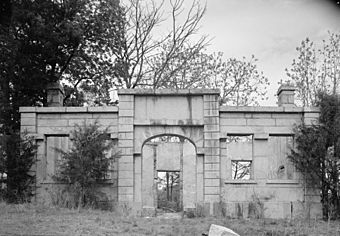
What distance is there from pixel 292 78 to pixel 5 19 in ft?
78.2

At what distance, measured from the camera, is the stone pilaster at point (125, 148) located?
57.0 feet

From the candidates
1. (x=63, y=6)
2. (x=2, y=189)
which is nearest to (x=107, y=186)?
(x=2, y=189)

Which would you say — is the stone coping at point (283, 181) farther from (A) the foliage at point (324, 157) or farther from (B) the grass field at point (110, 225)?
(B) the grass field at point (110, 225)

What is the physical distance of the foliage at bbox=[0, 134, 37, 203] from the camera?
666 inches

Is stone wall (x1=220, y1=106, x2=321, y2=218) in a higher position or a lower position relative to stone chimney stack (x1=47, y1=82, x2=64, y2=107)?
lower

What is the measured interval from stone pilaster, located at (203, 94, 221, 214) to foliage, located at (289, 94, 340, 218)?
8.03ft

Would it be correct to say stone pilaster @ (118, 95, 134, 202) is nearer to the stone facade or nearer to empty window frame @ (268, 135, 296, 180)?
the stone facade

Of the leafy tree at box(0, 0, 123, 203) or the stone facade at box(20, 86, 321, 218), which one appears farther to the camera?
the leafy tree at box(0, 0, 123, 203)

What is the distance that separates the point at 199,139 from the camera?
17688 millimetres

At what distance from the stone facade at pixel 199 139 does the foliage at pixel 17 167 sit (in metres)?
0.45

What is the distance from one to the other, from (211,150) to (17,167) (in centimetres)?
623

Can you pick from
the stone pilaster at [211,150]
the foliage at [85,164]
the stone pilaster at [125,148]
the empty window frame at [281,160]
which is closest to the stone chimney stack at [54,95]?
the foliage at [85,164]

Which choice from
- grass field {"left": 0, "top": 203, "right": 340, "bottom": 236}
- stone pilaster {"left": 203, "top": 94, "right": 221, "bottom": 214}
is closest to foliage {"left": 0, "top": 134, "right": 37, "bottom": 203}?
grass field {"left": 0, "top": 203, "right": 340, "bottom": 236}

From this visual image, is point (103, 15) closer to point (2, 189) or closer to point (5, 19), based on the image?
point (2, 189)
